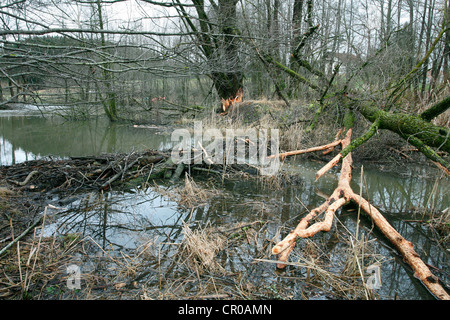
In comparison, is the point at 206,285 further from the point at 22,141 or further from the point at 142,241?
the point at 22,141

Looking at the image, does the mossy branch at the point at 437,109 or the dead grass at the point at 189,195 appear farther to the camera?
the dead grass at the point at 189,195

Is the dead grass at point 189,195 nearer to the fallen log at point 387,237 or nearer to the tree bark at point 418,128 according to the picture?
the fallen log at point 387,237

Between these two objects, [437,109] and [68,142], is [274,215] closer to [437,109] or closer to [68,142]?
[437,109]

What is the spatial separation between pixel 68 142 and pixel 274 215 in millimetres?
9137

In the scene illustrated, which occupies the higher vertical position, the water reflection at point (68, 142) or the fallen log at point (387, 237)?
the water reflection at point (68, 142)

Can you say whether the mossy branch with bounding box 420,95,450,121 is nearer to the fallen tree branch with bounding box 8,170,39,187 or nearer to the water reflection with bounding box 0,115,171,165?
the water reflection with bounding box 0,115,171,165

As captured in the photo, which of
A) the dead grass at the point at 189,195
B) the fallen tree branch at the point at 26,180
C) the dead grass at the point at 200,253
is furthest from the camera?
the fallen tree branch at the point at 26,180

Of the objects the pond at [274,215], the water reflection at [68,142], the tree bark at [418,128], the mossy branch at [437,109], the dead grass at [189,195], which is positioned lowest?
the pond at [274,215]

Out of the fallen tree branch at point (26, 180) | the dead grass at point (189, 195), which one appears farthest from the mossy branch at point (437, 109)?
the fallen tree branch at point (26, 180)

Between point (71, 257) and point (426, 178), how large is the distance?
7317 mm

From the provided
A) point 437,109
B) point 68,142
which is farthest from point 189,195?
point 68,142

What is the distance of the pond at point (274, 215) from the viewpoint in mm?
2945

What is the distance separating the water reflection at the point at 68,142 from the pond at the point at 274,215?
0.80 m

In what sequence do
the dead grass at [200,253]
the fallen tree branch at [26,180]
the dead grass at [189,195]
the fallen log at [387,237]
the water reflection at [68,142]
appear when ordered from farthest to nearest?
the water reflection at [68,142]
the fallen tree branch at [26,180]
the dead grass at [189,195]
the dead grass at [200,253]
the fallen log at [387,237]
